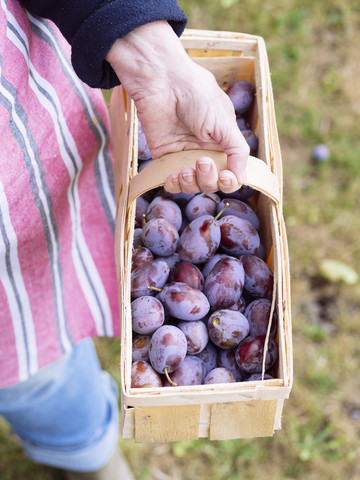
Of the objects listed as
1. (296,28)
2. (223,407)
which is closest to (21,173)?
(223,407)

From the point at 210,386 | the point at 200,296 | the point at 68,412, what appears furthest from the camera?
the point at 68,412

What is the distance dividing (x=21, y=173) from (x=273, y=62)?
5.57 feet

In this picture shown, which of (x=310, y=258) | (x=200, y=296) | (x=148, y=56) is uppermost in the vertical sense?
(x=148, y=56)

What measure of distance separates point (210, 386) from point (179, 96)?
442 mm

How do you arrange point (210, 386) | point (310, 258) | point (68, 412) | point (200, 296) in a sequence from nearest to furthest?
point (210, 386) → point (200, 296) → point (68, 412) → point (310, 258)

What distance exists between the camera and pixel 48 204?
0.98m

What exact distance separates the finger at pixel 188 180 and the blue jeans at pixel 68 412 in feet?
2.00

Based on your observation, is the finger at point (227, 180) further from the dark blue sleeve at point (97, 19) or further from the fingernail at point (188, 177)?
the dark blue sleeve at point (97, 19)

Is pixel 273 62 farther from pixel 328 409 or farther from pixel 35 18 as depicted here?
pixel 35 18

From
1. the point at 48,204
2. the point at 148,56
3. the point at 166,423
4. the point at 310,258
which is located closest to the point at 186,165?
the point at 148,56

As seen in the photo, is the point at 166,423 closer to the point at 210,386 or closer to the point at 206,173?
the point at 210,386

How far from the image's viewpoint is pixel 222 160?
872 millimetres

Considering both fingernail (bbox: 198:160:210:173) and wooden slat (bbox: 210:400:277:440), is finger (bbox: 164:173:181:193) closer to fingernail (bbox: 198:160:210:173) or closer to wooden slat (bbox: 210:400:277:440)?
fingernail (bbox: 198:160:210:173)

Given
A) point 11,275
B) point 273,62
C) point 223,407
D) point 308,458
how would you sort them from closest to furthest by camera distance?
point 223,407 < point 11,275 < point 308,458 < point 273,62
